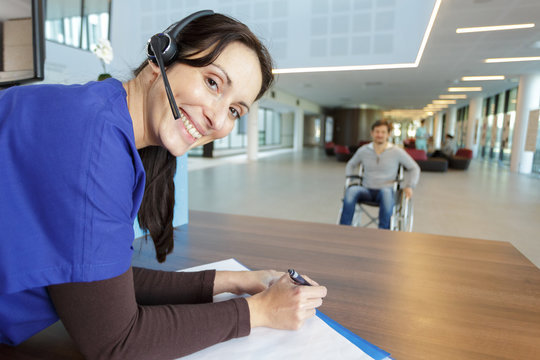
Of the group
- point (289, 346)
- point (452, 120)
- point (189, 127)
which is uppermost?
point (452, 120)

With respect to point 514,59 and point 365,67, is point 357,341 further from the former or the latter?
point 514,59

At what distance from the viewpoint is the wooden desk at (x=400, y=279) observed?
1.97ft

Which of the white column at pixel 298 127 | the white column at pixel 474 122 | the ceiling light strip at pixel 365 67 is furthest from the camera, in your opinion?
the white column at pixel 298 127

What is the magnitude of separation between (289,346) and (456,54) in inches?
385

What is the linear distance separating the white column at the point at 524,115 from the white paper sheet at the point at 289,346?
13.4m

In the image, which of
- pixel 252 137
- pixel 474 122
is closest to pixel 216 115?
pixel 252 137

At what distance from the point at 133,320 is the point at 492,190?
8.80 meters

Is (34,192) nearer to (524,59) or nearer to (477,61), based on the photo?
(477,61)

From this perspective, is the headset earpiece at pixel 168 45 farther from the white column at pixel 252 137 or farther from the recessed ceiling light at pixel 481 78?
the white column at pixel 252 137

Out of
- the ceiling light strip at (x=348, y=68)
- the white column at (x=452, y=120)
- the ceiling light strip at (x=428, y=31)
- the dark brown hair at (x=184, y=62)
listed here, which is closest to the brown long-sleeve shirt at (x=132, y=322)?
the dark brown hair at (x=184, y=62)

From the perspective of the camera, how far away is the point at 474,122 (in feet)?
58.0

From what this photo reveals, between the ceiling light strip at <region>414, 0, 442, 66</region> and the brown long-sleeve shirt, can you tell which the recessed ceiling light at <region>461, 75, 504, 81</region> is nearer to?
the ceiling light strip at <region>414, 0, 442, 66</region>

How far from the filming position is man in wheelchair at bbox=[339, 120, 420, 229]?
137 inches

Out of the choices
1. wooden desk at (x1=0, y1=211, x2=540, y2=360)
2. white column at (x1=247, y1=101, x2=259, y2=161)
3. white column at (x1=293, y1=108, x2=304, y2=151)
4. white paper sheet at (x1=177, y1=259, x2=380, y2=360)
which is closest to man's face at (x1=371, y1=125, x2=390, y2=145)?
wooden desk at (x1=0, y1=211, x2=540, y2=360)
